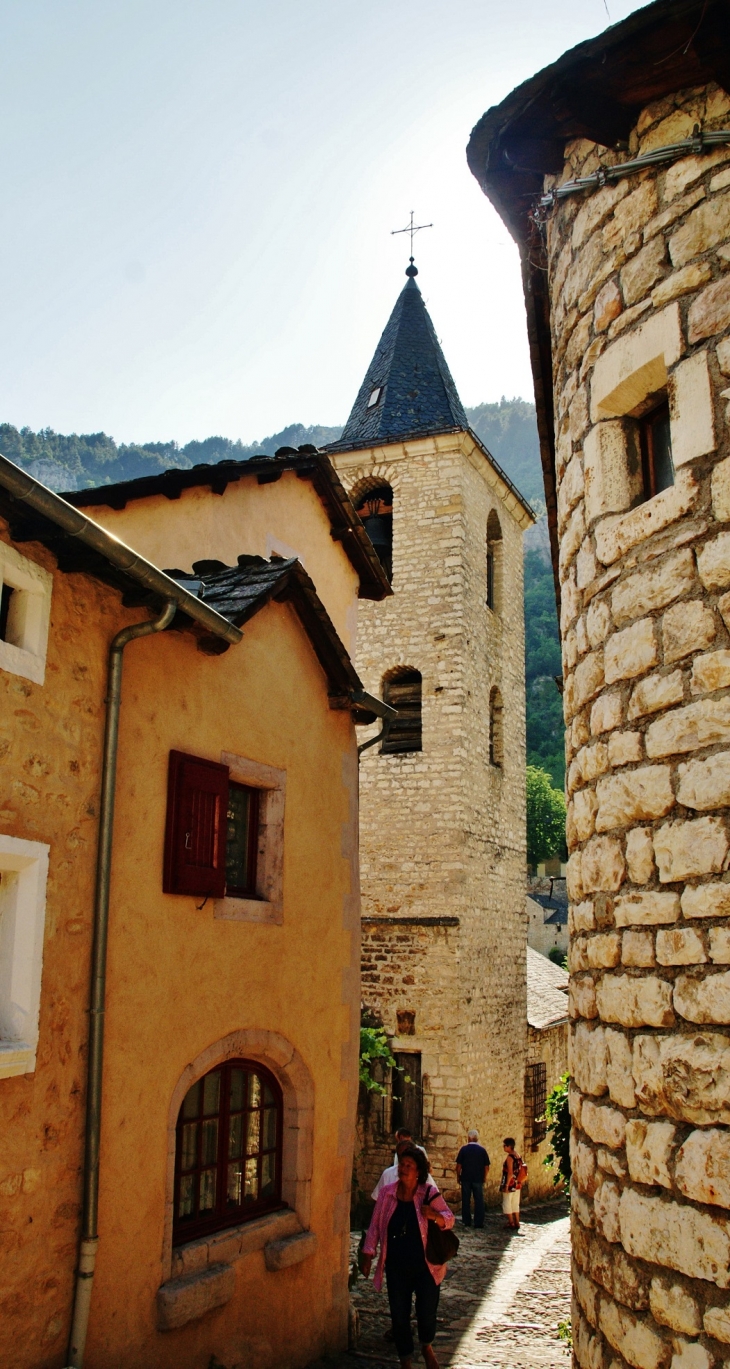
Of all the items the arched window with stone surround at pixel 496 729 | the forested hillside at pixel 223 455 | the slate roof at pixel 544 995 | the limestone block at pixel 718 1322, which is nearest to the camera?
the limestone block at pixel 718 1322

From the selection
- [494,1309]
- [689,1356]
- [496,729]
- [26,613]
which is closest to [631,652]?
[689,1356]

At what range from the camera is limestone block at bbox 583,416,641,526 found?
13.0ft

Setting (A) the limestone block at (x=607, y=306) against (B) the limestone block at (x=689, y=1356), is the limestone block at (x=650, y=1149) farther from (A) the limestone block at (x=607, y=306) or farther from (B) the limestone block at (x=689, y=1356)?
(A) the limestone block at (x=607, y=306)

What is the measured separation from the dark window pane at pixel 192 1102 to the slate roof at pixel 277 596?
2.58 metres

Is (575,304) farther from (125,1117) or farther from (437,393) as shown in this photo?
A: (437,393)

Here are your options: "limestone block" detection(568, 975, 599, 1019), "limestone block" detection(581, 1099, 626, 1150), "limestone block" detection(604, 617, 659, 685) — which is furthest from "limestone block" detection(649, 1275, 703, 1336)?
"limestone block" detection(604, 617, 659, 685)

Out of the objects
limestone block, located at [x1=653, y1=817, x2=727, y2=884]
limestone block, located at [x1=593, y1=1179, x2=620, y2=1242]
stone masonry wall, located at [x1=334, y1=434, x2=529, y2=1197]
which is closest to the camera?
limestone block, located at [x1=653, y1=817, x2=727, y2=884]

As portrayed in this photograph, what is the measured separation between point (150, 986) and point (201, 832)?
2.87ft

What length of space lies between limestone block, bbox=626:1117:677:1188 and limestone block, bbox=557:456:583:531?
2.32m

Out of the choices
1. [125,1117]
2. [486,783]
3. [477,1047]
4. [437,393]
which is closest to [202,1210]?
[125,1117]

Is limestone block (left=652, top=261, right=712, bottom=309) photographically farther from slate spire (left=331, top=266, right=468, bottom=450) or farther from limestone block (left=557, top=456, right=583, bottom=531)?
slate spire (left=331, top=266, right=468, bottom=450)

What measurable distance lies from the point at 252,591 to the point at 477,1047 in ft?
34.9

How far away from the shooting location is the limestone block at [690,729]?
3.28m

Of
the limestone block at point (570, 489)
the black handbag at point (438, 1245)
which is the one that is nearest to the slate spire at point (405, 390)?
the limestone block at point (570, 489)
